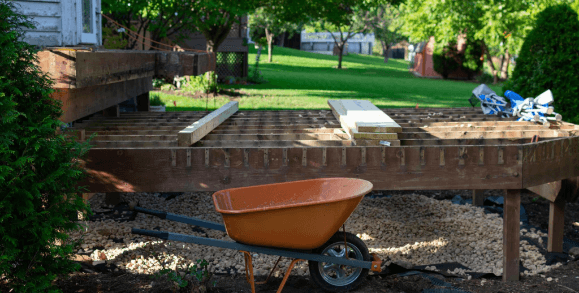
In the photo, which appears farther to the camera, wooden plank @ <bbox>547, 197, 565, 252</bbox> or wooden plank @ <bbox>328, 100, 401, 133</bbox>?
wooden plank @ <bbox>547, 197, 565, 252</bbox>

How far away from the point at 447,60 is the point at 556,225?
3185cm

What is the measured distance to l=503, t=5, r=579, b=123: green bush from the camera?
7.63 metres

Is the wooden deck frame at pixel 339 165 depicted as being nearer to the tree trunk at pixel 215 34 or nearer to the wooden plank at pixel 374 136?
the wooden plank at pixel 374 136

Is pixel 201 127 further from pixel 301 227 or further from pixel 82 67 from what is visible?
pixel 301 227

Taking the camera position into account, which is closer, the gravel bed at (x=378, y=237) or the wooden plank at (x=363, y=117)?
the wooden plank at (x=363, y=117)

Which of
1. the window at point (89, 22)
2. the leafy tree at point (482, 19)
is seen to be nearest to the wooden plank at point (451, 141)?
the window at point (89, 22)

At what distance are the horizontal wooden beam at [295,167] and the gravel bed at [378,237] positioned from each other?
2.96 feet

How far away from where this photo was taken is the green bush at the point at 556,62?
25.0ft

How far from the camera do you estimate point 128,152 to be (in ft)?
13.4

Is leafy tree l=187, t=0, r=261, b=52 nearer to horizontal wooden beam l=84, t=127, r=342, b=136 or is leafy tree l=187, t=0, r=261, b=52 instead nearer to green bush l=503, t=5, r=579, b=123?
green bush l=503, t=5, r=579, b=123

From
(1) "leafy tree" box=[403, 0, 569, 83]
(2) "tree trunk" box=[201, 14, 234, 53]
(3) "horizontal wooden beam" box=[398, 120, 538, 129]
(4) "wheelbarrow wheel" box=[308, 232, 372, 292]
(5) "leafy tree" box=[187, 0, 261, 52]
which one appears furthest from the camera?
(1) "leafy tree" box=[403, 0, 569, 83]

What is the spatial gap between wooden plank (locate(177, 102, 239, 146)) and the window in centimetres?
283

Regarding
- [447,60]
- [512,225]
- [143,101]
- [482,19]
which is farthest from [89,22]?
[447,60]

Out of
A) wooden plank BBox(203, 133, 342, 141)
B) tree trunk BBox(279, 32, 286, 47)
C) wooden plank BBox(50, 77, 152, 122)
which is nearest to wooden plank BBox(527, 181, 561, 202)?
wooden plank BBox(203, 133, 342, 141)
